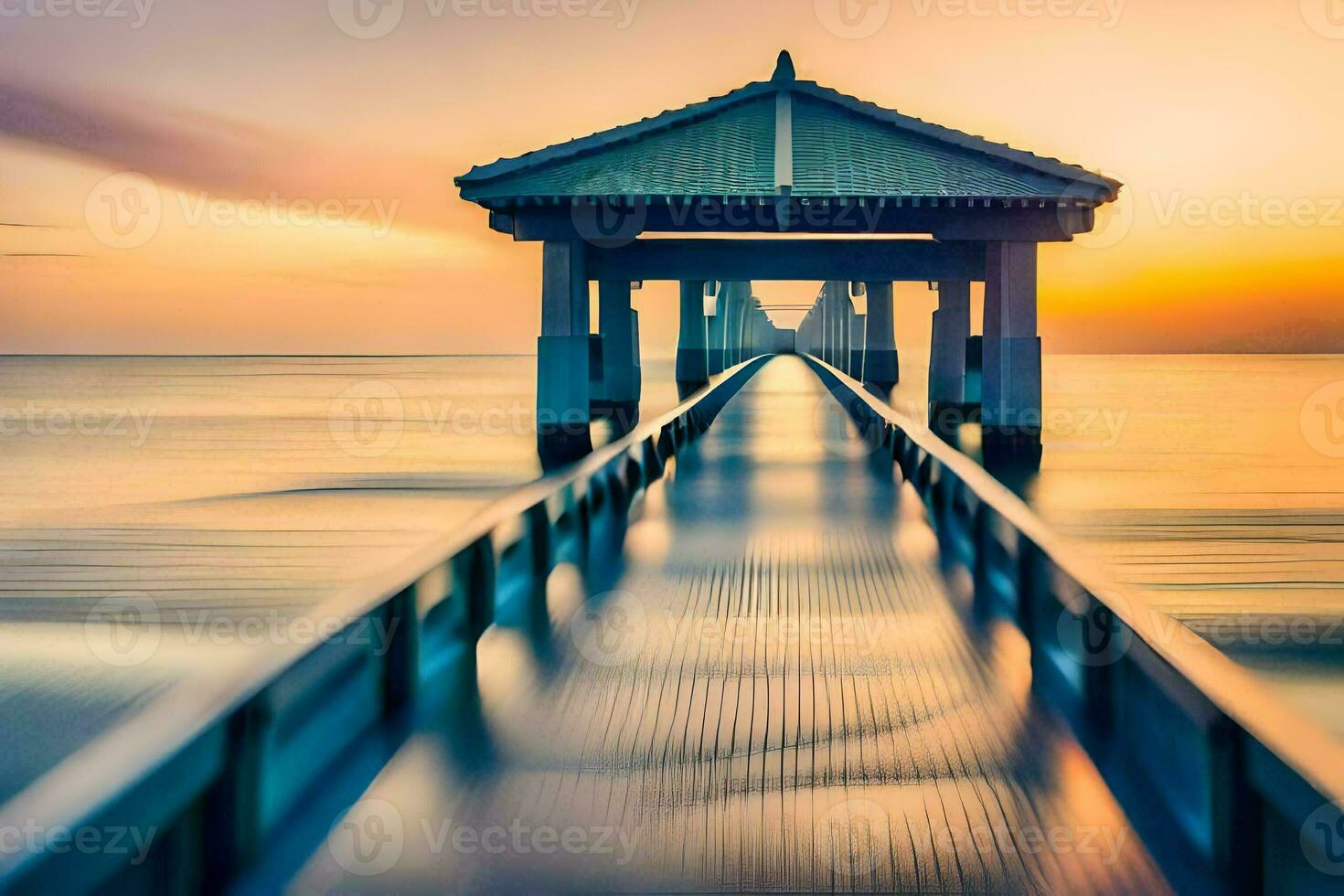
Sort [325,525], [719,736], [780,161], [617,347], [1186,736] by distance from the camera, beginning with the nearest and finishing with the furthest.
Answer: [1186,736], [719,736], [325,525], [780,161], [617,347]

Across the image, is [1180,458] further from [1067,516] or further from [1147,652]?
[1147,652]

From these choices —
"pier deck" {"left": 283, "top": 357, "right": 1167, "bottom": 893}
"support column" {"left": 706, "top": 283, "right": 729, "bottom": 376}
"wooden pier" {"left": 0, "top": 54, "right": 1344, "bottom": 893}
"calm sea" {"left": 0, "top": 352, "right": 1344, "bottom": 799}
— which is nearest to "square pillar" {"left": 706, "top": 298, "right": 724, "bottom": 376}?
"support column" {"left": 706, "top": 283, "right": 729, "bottom": 376}

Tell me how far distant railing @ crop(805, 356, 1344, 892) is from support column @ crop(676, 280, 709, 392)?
141 ft

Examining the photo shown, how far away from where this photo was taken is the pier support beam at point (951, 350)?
25344mm

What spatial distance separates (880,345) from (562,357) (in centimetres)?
3381

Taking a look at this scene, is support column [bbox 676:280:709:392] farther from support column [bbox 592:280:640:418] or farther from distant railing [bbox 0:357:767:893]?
distant railing [bbox 0:357:767:893]

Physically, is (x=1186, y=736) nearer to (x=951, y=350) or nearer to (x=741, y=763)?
(x=741, y=763)

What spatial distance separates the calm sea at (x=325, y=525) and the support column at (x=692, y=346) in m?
11.5

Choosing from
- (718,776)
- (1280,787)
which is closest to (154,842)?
(718,776)

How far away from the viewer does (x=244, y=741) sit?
128 inches

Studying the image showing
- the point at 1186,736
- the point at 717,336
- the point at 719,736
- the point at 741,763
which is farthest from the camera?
the point at 717,336

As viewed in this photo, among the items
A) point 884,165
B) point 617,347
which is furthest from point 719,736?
point 617,347

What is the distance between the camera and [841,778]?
3865 mm

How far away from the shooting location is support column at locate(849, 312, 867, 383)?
61.1 m
